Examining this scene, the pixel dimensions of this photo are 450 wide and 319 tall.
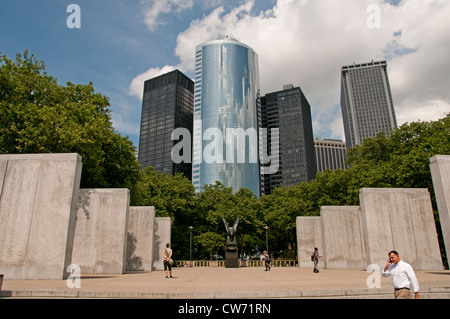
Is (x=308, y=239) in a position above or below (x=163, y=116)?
below

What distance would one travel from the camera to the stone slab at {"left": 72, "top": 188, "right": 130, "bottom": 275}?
59.1 feet

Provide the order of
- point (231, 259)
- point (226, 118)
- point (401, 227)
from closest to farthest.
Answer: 1. point (401, 227)
2. point (231, 259)
3. point (226, 118)

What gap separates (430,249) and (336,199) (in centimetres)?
1598

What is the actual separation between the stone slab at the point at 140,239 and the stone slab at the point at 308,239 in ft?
44.4

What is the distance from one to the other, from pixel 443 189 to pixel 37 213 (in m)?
19.7

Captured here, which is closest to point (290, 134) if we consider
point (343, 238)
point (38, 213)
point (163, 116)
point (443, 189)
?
point (163, 116)

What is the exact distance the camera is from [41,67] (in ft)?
77.6

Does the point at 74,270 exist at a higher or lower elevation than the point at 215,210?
lower

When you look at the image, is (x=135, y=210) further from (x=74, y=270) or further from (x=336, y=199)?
(x=336, y=199)

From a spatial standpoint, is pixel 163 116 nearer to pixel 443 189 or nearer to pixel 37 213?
pixel 37 213

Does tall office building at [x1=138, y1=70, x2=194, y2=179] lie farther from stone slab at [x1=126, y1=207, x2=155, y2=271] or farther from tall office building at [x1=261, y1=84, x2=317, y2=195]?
stone slab at [x1=126, y1=207, x2=155, y2=271]

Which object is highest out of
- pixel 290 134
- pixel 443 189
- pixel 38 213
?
pixel 290 134

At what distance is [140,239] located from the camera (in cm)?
2345
